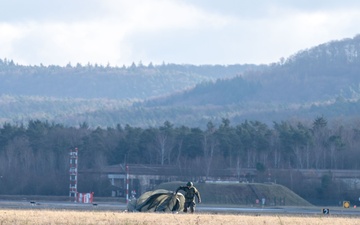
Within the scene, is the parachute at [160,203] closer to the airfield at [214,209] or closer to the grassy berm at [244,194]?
the airfield at [214,209]

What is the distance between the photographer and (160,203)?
51.9m

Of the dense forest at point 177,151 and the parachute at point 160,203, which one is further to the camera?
the dense forest at point 177,151

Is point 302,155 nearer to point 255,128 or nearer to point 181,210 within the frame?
point 255,128

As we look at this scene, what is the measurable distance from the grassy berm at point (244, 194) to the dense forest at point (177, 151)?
13.4 meters

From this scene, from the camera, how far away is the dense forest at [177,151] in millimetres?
107750

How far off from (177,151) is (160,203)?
61.8 meters

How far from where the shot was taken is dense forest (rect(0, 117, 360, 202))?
354 ft

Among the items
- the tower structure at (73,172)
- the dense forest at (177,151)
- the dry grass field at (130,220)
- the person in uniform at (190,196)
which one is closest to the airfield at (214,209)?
the person in uniform at (190,196)

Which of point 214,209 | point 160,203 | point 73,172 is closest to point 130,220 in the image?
point 160,203

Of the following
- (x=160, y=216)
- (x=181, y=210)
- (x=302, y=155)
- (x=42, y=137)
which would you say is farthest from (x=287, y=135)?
(x=160, y=216)

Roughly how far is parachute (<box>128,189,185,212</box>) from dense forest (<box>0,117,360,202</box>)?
51164 mm

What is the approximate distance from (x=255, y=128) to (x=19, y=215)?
75942 mm

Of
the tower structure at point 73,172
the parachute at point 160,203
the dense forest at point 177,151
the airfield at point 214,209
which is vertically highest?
the dense forest at point 177,151

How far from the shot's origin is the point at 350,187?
97.4m
